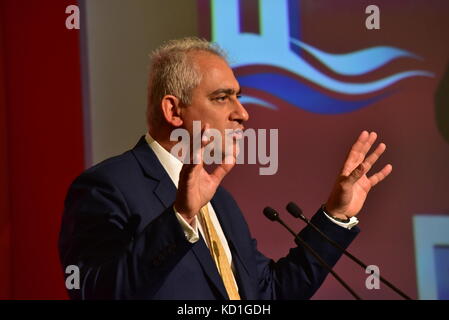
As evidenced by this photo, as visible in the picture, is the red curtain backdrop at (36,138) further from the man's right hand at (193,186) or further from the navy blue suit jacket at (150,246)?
the man's right hand at (193,186)

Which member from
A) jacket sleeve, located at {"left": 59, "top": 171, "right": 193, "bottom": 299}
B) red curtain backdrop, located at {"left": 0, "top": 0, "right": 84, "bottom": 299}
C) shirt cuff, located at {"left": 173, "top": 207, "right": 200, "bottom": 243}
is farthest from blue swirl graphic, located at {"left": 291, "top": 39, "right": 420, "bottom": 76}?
shirt cuff, located at {"left": 173, "top": 207, "right": 200, "bottom": 243}

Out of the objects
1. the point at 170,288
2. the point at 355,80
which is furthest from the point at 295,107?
the point at 170,288

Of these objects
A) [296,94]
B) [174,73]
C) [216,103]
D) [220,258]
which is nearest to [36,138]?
[296,94]

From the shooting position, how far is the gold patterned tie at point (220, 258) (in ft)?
6.68

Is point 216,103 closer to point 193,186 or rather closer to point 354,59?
point 193,186

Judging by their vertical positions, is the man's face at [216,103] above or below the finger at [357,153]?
above

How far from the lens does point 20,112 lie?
11.7ft

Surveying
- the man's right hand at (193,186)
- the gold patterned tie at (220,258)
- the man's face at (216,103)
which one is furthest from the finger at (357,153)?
the man's right hand at (193,186)

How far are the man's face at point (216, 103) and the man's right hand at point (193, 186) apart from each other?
1.38ft

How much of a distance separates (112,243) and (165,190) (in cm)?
28

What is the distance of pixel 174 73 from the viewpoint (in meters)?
2.22
